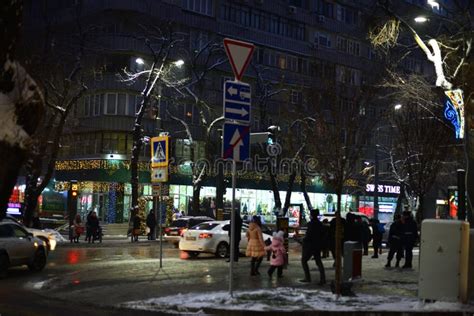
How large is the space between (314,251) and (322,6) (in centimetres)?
5300

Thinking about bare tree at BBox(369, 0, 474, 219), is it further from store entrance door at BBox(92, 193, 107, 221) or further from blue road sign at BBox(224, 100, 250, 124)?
store entrance door at BBox(92, 193, 107, 221)

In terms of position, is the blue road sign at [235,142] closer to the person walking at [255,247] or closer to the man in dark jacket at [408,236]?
the person walking at [255,247]

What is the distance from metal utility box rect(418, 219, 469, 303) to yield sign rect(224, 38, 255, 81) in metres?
4.29

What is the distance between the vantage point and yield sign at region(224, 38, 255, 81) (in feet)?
38.8

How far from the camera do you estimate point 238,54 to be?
1193 cm

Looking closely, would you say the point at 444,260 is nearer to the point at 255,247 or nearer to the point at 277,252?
the point at 277,252

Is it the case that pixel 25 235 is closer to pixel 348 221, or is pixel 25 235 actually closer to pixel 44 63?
pixel 348 221

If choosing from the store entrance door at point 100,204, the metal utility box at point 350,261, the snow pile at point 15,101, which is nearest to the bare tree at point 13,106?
the snow pile at point 15,101

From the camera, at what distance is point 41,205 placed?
5166cm

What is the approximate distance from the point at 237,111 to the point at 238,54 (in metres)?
1.07

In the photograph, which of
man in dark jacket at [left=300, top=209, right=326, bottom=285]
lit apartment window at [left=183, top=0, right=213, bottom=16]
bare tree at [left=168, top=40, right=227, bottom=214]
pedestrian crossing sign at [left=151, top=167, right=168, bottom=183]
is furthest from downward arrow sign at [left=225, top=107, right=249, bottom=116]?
lit apartment window at [left=183, top=0, right=213, bottom=16]

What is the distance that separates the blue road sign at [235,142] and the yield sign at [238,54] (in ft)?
3.09

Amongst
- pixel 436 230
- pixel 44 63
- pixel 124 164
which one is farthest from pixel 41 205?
pixel 436 230

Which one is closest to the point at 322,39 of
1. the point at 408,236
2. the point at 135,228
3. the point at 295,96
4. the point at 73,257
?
the point at 295,96
